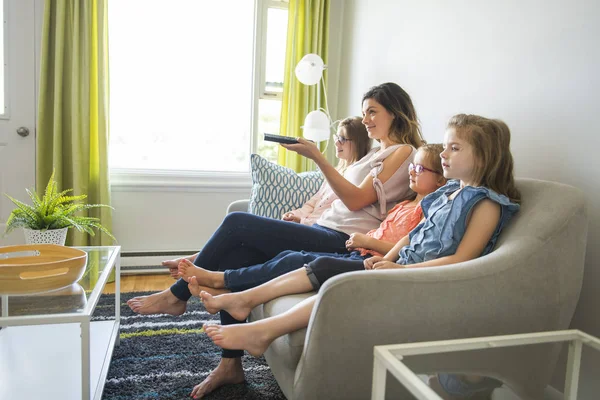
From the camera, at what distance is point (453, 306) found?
3.39 feet

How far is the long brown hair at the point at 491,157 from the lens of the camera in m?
1.27

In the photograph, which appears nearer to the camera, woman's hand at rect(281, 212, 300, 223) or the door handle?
woman's hand at rect(281, 212, 300, 223)

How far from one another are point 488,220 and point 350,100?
210 cm

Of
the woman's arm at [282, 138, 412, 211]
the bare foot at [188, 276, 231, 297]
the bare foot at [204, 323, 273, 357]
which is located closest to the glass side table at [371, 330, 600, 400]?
the bare foot at [204, 323, 273, 357]

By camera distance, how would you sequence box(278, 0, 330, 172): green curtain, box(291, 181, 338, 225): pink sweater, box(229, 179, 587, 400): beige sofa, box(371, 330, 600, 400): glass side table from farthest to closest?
1. box(278, 0, 330, 172): green curtain
2. box(291, 181, 338, 225): pink sweater
3. box(229, 179, 587, 400): beige sofa
4. box(371, 330, 600, 400): glass side table

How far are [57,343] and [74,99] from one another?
1656 mm

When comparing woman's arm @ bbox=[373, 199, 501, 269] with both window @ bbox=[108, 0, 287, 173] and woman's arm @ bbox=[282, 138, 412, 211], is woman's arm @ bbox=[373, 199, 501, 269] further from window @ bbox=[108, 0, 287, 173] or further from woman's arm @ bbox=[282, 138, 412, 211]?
window @ bbox=[108, 0, 287, 173]

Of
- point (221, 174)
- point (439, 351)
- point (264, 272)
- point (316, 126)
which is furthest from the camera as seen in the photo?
Result: point (221, 174)

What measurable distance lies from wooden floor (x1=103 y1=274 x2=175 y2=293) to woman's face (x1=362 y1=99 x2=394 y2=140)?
5.29 ft

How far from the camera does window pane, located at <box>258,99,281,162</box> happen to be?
3.28 meters

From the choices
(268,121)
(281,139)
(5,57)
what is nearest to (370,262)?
(281,139)

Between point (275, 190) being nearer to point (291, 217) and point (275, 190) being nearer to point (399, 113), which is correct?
point (291, 217)

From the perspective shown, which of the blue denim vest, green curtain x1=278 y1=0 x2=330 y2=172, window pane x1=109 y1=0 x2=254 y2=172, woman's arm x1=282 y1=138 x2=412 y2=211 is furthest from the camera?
green curtain x1=278 y1=0 x2=330 y2=172

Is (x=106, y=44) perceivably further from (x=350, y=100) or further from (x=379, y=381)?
(x=379, y=381)
